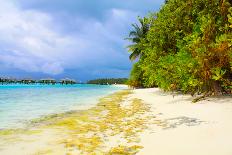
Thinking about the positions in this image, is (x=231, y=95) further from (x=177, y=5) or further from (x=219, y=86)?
(x=177, y=5)

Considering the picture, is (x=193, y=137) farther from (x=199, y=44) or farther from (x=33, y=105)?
(x=33, y=105)

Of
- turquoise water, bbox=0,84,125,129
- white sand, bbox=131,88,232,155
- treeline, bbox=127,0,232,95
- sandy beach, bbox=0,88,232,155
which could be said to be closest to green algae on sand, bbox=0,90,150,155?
sandy beach, bbox=0,88,232,155

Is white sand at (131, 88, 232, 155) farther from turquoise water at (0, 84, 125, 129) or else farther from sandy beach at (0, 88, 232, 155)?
turquoise water at (0, 84, 125, 129)

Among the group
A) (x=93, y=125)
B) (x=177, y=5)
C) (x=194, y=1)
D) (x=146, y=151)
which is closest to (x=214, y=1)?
(x=194, y=1)

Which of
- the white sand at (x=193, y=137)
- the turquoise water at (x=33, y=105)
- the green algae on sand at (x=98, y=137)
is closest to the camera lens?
the white sand at (x=193, y=137)

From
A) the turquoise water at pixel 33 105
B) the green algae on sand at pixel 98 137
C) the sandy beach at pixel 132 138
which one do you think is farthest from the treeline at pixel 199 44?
the turquoise water at pixel 33 105

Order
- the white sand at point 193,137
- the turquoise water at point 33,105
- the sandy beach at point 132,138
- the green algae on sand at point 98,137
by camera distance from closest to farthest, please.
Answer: the white sand at point 193,137 < the sandy beach at point 132,138 < the green algae on sand at point 98,137 < the turquoise water at point 33,105

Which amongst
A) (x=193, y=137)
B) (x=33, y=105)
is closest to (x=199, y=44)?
(x=193, y=137)

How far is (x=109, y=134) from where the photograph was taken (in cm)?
852

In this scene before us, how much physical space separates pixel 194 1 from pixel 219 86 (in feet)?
16.6

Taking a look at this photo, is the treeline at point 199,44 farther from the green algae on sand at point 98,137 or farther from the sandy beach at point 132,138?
the green algae on sand at point 98,137

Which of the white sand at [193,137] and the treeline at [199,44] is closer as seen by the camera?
the white sand at [193,137]

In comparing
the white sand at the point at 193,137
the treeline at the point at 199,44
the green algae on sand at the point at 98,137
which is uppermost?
the treeline at the point at 199,44

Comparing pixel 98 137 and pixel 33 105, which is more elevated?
pixel 33 105
